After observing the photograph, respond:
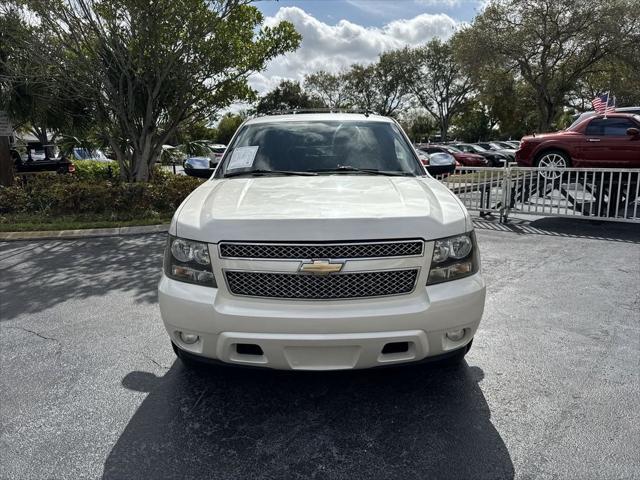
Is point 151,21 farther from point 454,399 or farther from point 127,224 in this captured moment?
point 454,399

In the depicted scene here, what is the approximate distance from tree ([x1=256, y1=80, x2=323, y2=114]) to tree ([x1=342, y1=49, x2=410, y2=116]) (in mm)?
4864

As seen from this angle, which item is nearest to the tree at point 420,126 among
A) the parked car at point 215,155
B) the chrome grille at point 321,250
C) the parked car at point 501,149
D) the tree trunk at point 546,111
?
the parked car at point 501,149

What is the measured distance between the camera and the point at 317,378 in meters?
3.13

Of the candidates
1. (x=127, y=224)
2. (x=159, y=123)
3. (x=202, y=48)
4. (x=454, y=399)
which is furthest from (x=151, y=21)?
(x=454, y=399)

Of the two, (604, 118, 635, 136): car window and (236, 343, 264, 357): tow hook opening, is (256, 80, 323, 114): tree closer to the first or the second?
(604, 118, 635, 136): car window

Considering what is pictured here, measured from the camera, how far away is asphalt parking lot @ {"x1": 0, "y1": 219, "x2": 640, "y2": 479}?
2342 mm

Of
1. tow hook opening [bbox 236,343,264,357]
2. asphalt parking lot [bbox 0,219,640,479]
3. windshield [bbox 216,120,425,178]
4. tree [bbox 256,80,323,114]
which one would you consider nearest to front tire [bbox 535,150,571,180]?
asphalt parking lot [bbox 0,219,640,479]

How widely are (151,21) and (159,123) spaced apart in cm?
292

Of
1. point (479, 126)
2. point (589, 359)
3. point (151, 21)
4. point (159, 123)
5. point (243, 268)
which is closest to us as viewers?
point (243, 268)

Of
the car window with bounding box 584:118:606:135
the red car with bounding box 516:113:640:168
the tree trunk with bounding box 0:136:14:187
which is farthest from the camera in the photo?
the tree trunk with bounding box 0:136:14:187

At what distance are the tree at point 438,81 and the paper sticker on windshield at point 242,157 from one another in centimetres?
4290

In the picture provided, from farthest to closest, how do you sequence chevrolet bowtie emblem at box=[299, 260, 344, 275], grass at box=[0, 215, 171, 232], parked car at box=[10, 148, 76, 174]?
parked car at box=[10, 148, 76, 174] → grass at box=[0, 215, 171, 232] → chevrolet bowtie emblem at box=[299, 260, 344, 275]

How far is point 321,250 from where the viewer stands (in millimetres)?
2445

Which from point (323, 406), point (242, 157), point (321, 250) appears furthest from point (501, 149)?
point (321, 250)
